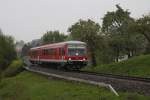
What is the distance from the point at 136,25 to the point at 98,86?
17682 millimetres

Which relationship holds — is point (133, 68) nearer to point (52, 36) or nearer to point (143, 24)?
point (143, 24)

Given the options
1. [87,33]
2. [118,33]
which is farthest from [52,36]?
[87,33]

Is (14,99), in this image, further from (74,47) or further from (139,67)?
(139,67)

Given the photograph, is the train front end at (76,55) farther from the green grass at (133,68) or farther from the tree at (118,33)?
the tree at (118,33)

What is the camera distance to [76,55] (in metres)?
35.9

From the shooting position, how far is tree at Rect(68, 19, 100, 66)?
177 ft

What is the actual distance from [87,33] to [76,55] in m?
18.6

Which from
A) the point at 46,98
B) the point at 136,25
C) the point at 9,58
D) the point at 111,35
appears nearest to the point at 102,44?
the point at 111,35

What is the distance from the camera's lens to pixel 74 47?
36.1 meters

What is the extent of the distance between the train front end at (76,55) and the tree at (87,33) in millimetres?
17227

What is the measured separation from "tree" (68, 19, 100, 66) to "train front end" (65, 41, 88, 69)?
1723 cm

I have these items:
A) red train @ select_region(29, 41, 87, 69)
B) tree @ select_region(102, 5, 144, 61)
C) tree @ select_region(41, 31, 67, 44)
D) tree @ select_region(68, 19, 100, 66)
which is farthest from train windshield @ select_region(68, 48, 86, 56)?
tree @ select_region(41, 31, 67, 44)

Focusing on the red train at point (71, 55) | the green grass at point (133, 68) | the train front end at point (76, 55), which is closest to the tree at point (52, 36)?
the green grass at point (133, 68)

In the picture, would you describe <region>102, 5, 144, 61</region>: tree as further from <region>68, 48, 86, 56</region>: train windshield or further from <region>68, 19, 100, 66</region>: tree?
<region>68, 48, 86, 56</region>: train windshield
